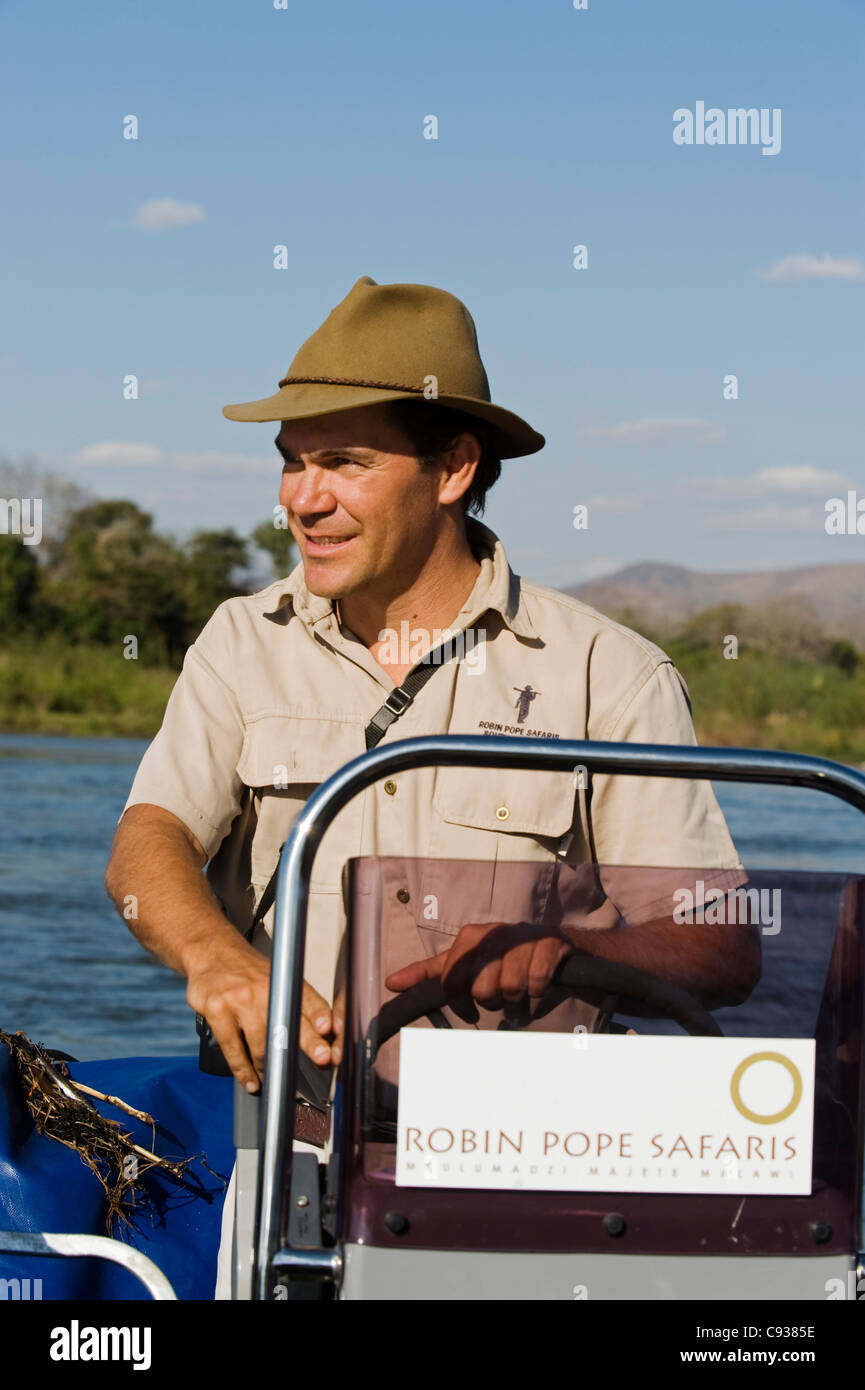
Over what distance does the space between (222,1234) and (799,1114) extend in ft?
3.62

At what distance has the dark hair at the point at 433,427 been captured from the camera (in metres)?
2.71

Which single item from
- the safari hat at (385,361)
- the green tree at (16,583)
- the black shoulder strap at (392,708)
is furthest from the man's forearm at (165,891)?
the green tree at (16,583)

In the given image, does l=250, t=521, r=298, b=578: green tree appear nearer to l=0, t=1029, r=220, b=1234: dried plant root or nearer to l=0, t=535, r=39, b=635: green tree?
l=0, t=535, r=39, b=635: green tree

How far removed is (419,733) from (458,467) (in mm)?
493

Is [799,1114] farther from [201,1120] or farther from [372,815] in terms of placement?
[201,1120]

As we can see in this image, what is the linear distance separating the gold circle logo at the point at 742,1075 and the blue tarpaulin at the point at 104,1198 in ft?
3.69

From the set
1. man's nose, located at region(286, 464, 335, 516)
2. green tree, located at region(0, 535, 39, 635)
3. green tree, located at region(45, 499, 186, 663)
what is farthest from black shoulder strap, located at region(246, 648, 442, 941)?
green tree, located at region(0, 535, 39, 635)

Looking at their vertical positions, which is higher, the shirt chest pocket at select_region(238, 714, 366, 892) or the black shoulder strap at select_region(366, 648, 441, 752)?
the black shoulder strap at select_region(366, 648, 441, 752)

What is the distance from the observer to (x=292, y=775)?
2.60 m

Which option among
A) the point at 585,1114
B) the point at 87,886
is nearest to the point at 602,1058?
Answer: the point at 585,1114

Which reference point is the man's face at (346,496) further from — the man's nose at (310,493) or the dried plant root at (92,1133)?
the dried plant root at (92,1133)

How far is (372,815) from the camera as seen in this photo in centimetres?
259

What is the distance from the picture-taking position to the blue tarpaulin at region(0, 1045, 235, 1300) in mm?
2463
